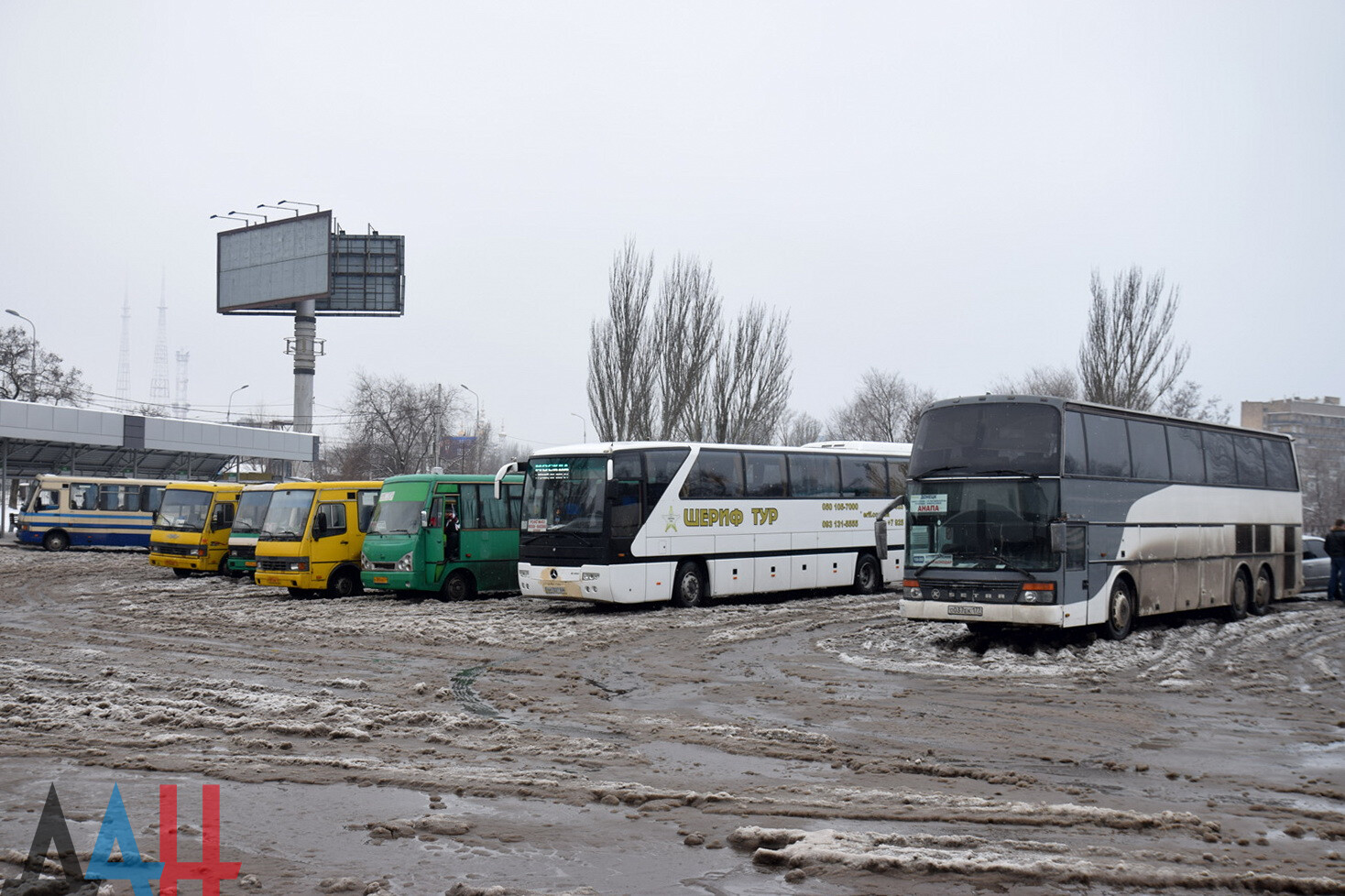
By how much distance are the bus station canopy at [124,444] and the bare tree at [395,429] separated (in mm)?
4497

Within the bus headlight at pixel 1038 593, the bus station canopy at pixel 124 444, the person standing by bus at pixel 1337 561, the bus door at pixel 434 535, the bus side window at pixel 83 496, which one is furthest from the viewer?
the bus station canopy at pixel 124 444

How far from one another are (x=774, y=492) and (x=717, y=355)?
71.8 ft

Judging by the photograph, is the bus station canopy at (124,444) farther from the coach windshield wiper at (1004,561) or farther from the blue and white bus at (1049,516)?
the coach windshield wiper at (1004,561)

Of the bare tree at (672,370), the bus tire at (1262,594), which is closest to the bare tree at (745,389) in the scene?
the bare tree at (672,370)

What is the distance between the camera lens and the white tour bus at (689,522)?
65.3 ft

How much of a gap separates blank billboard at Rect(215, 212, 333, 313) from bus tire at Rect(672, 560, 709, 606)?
45.3 metres

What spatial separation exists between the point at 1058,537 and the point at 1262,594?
8.25 meters

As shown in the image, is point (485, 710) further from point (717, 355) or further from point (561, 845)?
point (717, 355)

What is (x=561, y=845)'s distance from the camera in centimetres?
613

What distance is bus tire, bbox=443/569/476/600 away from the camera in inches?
888

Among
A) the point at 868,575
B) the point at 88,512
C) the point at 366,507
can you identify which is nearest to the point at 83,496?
the point at 88,512

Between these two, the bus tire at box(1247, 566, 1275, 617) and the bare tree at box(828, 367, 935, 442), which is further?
the bare tree at box(828, 367, 935, 442)

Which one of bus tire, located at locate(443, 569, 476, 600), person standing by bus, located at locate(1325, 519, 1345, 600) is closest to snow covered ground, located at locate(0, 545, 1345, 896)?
bus tire, located at locate(443, 569, 476, 600)

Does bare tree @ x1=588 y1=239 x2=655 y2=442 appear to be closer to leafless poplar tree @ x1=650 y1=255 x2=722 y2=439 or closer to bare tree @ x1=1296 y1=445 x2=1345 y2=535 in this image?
leafless poplar tree @ x1=650 y1=255 x2=722 y2=439
